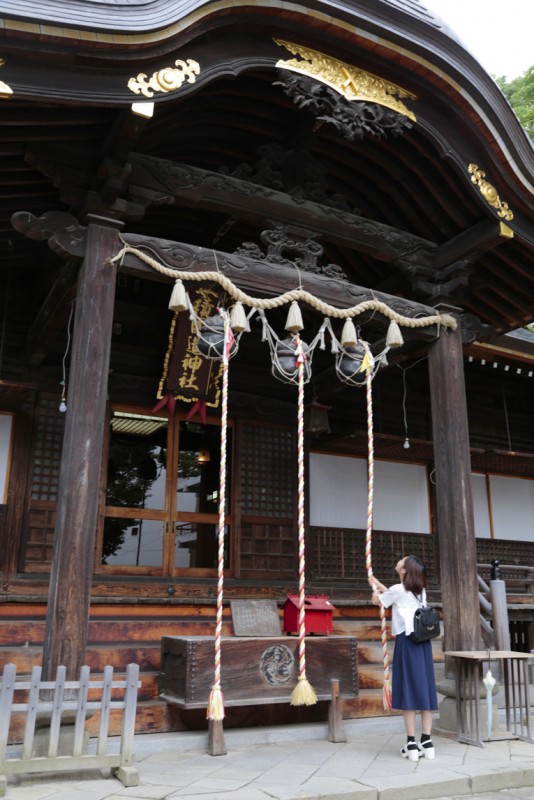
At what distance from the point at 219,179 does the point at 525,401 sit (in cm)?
783

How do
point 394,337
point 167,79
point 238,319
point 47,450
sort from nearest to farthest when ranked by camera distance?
point 167,79, point 238,319, point 394,337, point 47,450

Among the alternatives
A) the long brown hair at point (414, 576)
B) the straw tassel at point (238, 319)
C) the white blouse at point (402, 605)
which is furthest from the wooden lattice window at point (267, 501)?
the long brown hair at point (414, 576)

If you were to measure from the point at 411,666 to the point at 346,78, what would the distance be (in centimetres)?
490

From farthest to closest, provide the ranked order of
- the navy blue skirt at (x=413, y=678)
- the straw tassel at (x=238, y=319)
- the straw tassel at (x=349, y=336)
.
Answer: the straw tassel at (x=349, y=336) < the straw tassel at (x=238, y=319) < the navy blue skirt at (x=413, y=678)

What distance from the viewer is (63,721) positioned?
445 cm

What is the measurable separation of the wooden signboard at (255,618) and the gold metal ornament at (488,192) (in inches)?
172

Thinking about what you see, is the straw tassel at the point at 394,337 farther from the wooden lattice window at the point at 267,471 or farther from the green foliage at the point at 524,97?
the green foliage at the point at 524,97

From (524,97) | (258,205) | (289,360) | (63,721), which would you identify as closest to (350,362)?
(289,360)

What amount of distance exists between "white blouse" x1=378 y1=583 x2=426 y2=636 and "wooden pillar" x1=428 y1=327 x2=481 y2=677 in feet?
4.41

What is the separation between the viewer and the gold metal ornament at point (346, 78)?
565cm

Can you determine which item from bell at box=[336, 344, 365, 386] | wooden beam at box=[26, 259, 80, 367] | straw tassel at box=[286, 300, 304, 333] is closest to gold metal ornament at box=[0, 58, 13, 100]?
wooden beam at box=[26, 259, 80, 367]

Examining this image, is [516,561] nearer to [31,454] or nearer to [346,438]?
[346,438]

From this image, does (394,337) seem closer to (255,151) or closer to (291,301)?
(291,301)

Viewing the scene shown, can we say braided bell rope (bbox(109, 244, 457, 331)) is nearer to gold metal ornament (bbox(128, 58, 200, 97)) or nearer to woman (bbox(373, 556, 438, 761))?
gold metal ornament (bbox(128, 58, 200, 97))
